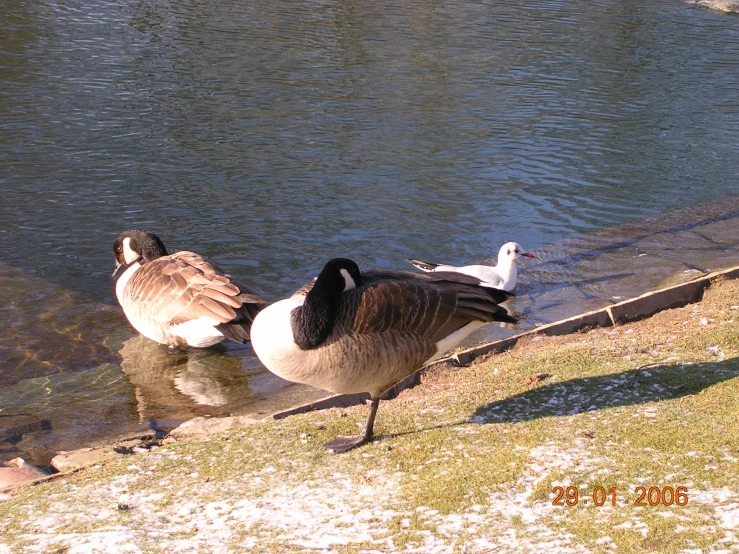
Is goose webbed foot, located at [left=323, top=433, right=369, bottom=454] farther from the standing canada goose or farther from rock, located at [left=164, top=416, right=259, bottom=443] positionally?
the standing canada goose

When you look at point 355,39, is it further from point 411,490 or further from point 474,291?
point 411,490

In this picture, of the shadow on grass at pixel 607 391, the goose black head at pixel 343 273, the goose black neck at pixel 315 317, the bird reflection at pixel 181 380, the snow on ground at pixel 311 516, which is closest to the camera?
the snow on ground at pixel 311 516

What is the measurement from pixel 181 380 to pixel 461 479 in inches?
153

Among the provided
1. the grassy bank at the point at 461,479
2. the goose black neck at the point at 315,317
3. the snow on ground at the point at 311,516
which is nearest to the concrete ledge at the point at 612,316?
the grassy bank at the point at 461,479

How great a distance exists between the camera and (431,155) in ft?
44.2

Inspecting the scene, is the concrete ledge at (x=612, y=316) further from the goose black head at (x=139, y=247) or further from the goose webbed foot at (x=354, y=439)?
the goose black head at (x=139, y=247)

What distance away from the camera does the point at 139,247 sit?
28.5ft

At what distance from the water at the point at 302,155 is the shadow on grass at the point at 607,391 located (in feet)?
8.17

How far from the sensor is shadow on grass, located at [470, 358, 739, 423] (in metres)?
5.16

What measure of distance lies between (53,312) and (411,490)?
5422 mm

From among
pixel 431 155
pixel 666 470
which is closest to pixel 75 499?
pixel 666 470

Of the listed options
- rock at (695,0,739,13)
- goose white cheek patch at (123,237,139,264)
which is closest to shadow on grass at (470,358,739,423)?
goose white cheek patch at (123,237,139,264)

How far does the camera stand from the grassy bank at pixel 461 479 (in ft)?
12.6

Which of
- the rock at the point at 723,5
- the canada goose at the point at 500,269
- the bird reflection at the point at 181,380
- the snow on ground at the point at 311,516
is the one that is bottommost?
the bird reflection at the point at 181,380
